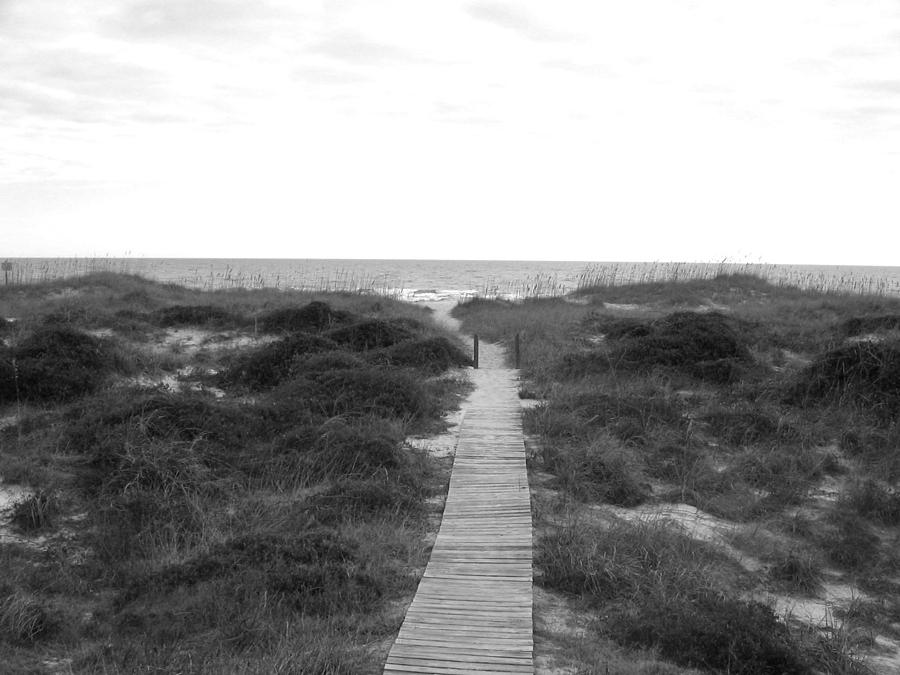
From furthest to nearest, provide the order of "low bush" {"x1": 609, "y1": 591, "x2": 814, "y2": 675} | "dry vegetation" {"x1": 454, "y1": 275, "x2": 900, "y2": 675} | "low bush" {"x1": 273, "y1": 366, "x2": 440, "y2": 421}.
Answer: "low bush" {"x1": 273, "y1": 366, "x2": 440, "y2": 421}
"dry vegetation" {"x1": 454, "y1": 275, "x2": 900, "y2": 675}
"low bush" {"x1": 609, "y1": 591, "x2": 814, "y2": 675}

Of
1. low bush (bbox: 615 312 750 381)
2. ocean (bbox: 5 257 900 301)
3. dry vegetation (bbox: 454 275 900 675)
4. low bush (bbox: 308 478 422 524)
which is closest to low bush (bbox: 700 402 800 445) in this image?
dry vegetation (bbox: 454 275 900 675)

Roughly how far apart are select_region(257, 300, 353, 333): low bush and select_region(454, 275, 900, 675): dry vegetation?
5.39 meters

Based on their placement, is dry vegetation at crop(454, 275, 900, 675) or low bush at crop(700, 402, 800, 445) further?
low bush at crop(700, 402, 800, 445)

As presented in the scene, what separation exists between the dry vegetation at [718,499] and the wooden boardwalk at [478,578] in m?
0.30

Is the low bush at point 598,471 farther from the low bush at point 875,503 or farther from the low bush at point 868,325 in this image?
the low bush at point 868,325

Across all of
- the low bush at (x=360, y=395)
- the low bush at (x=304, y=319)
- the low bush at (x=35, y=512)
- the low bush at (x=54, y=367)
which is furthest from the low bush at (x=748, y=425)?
the low bush at (x=304, y=319)

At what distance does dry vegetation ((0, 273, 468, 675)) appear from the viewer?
18.6 ft

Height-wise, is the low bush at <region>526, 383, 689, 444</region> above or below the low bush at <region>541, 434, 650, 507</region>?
above

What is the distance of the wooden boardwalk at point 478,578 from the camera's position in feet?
16.7

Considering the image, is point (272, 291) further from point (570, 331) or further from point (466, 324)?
point (570, 331)

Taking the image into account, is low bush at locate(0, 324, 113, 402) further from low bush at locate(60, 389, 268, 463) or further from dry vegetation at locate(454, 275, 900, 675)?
dry vegetation at locate(454, 275, 900, 675)

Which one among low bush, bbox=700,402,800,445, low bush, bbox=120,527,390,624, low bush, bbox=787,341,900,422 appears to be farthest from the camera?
low bush, bbox=787,341,900,422

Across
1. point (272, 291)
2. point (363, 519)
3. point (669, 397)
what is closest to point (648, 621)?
point (363, 519)

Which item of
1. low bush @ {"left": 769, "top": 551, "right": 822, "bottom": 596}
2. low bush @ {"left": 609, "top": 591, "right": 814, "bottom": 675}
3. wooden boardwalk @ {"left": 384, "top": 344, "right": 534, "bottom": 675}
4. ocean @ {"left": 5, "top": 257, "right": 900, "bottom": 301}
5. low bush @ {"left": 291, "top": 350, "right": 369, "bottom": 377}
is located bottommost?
low bush @ {"left": 769, "top": 551, "right": 822, "bottom": 596}
